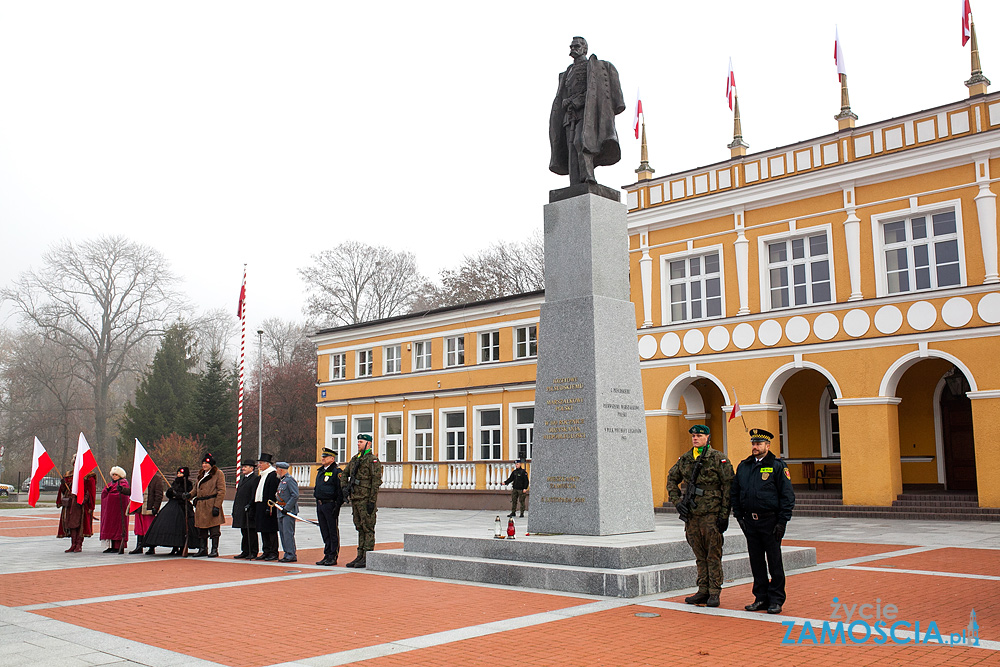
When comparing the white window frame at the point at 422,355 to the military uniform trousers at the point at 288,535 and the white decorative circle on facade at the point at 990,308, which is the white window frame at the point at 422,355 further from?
the military uniform trousers at the point at 288,535

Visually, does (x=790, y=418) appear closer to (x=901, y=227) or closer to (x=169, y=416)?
(x=901, y=227)

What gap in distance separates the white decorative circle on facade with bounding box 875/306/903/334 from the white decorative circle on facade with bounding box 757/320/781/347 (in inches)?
110

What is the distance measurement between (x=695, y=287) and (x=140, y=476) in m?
17.4

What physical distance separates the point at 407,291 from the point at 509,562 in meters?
44.7

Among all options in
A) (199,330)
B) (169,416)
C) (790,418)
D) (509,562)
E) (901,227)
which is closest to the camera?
(509,562)

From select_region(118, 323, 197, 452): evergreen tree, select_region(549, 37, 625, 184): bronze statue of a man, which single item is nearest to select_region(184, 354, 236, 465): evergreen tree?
select_region(118, 323, 197, 452): evergreen tree

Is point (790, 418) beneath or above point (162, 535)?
above

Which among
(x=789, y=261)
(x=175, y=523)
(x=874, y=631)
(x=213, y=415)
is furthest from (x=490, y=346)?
(x=874, y=631)

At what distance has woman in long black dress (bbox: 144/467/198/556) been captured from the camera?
15078mm

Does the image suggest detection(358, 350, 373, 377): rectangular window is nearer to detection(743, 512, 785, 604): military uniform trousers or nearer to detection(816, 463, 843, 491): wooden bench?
detection(816, 463, 843, 491): wooden bench

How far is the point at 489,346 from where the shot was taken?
33844 millimetres

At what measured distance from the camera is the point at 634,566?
930 centimetres

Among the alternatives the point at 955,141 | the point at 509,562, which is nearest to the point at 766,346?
the point at 955,141

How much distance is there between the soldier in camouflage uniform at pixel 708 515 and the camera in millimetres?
8367
